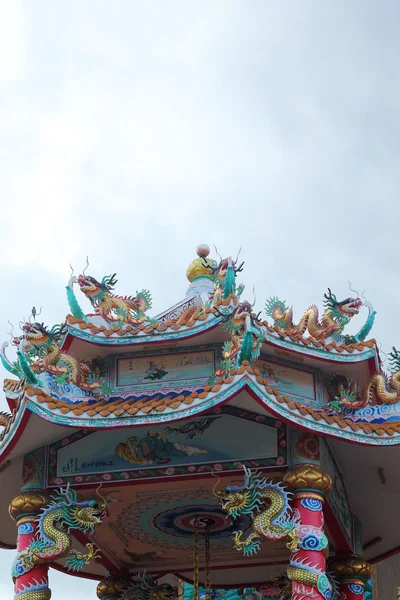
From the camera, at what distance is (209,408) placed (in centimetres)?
1231

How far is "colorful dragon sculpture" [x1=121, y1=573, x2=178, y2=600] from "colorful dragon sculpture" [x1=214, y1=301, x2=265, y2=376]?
4668 millimetres

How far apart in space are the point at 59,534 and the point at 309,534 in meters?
3.10

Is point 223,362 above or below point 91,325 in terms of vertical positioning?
below

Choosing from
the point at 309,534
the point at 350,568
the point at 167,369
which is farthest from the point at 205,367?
the point at 350,568

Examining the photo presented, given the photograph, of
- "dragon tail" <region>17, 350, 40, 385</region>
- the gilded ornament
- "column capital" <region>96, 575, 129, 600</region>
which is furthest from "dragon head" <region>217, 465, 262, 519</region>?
"column capital" <region>96, 575, 129, 600</region>

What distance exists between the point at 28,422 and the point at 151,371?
1.96 metres

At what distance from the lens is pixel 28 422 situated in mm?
12906

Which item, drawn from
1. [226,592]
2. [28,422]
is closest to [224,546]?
[226,592]

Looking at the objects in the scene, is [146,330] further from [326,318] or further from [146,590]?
[146,590]

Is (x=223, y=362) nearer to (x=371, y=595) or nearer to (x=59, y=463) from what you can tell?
(x=59, y=463)

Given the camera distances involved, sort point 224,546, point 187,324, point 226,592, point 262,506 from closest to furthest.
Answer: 1. point 262,506
2. point 187,324
3. point 224,546
4. point 226,592

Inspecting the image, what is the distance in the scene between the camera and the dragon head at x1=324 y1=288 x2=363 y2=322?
49.9 feet

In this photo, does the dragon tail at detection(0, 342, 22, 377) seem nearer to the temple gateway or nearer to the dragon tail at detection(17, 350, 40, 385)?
the temple gateway

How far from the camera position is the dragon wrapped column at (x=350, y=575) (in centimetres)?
1538
